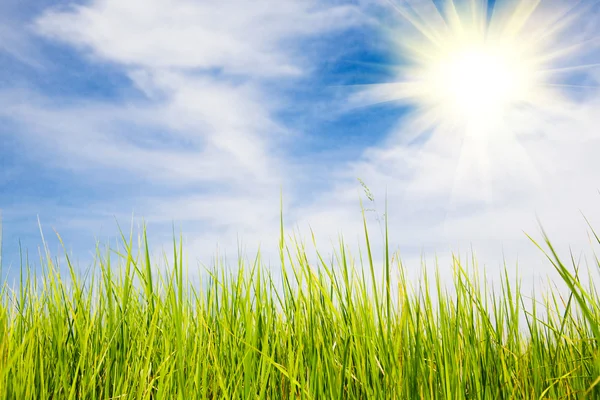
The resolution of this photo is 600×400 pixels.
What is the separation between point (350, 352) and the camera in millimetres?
2469

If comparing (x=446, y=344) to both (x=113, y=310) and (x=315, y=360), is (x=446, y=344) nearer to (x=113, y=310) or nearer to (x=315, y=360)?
(x=315, y=360)

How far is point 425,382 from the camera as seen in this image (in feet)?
7.95

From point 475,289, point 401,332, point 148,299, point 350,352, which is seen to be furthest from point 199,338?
point 475,289

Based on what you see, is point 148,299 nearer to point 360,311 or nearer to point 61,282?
point 61,282

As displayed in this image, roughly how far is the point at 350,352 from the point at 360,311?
0.85 ft

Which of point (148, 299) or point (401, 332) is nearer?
point (401, 332)

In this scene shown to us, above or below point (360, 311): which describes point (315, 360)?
below

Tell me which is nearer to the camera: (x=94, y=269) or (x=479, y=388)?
(x=479, y=388)

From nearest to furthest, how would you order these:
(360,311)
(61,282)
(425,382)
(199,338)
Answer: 1. (425,382)
2. (360,311)
3. (199,338)
4. (61,282)

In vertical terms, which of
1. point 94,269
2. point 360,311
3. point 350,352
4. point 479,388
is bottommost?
point 479,388

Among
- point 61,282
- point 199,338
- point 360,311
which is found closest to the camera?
point 360,311

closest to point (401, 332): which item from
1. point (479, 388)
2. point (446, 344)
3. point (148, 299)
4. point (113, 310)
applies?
point (446, 344)

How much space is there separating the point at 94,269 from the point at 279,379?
1.38 meters

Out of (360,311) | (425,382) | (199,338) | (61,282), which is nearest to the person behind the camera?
(425,382)
